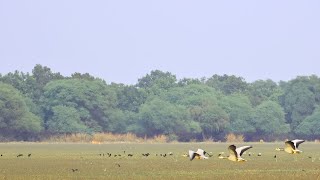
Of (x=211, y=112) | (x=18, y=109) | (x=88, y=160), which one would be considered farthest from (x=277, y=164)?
(x=211, y=112)

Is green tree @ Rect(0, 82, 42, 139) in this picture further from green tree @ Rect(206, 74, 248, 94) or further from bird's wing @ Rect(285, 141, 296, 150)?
bird's wing @ Rect(285, 141, 296, 150)

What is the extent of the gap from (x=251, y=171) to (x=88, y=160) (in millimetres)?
12437

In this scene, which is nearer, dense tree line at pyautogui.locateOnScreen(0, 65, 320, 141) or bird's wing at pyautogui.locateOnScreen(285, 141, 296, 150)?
bird's wing at pyautogui.locateOnScreen(285, 141, 296, 150)

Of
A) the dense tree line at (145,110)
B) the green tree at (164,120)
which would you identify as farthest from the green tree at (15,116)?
the green tree at (164,120)

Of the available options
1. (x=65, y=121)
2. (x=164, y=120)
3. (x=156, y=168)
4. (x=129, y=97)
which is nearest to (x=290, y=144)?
(x=156, y=168)

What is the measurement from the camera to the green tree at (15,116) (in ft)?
330

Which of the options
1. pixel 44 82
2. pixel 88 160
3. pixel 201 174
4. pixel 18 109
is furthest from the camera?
pixel 44 82

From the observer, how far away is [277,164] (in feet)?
151

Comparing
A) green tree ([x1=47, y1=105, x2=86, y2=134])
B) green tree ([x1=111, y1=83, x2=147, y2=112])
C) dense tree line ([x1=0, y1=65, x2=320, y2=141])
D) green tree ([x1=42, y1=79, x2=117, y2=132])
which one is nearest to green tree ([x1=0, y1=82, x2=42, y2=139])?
dense tree line ([x1=0, y1=65, x2=320, y2=141])

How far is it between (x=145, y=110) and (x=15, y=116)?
16.2 meters


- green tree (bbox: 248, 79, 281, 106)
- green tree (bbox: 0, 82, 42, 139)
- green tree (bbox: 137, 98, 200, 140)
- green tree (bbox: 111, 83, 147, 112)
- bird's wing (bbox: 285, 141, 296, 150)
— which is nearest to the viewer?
bird's wing (bbox: 285, 141, 296, 150)

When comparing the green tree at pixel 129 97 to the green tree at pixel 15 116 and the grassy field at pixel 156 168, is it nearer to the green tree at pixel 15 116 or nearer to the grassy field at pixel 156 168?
the green tree at pixel 15 116

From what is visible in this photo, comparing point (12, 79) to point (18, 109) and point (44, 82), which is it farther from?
point (18, 109)

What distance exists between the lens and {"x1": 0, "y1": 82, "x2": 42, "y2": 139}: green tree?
10069 cm
